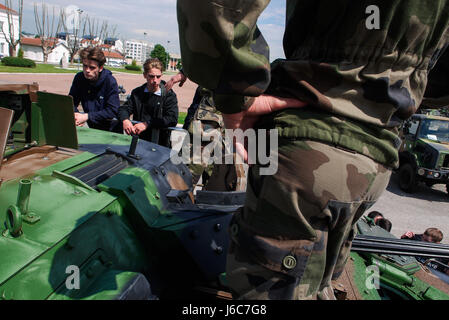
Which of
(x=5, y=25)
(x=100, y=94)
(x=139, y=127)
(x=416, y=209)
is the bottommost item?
(x=416, y=209)

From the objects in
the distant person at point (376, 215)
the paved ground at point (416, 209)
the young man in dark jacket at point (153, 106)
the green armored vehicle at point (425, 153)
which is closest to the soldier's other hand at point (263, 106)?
the young man in dark jacket at point (153, 106)

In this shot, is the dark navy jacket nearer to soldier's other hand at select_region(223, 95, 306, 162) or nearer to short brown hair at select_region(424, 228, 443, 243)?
soldier's other hand at select_region(223, 95, 306, 162)

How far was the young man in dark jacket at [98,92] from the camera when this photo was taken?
4.62 meters

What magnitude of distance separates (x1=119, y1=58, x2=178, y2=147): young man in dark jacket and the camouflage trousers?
3.66 m

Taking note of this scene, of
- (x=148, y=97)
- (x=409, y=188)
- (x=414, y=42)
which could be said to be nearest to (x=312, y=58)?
(x=414, y=42)

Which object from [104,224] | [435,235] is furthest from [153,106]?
[435,235]

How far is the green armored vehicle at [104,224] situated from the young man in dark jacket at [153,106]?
1915mm

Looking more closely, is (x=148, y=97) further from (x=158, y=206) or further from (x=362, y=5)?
(x=362, y=5)

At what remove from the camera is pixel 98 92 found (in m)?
4.79

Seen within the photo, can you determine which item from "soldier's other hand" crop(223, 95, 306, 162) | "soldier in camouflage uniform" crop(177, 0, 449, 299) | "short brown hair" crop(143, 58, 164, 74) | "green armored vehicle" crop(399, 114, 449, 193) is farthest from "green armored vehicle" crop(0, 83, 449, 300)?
"green armored vehicle" crop(399, 114, 449, 193)

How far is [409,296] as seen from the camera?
2.88m

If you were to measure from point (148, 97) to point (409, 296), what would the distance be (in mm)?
3701

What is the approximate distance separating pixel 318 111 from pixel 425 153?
908 centimetres

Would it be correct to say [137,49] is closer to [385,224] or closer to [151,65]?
[151,65]
